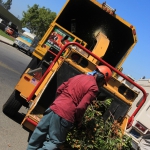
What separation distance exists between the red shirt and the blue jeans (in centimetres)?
9

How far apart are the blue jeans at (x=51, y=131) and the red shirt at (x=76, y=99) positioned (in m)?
0.09

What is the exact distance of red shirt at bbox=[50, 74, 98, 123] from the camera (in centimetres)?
409

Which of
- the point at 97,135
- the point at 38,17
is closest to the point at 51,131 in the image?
the point at 97,135

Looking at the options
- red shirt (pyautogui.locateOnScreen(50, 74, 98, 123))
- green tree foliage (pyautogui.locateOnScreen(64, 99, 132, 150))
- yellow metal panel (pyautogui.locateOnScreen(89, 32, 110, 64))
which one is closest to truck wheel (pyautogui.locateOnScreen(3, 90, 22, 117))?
green tree foliage (pyautogui.locateOnScreen(64, 99, 132, 150))

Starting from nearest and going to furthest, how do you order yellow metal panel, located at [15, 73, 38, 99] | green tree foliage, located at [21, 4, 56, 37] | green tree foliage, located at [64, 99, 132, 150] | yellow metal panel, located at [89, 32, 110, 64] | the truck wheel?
green tree foliage, located at [64, 99, 132, 150] < yellow metal panel, located at [15, 73, 38, 99] < the truck wheel < yellow metal panel, located at [89, 32, 110, 64] < green tree foliage, located at [21, 4, 56, 37]

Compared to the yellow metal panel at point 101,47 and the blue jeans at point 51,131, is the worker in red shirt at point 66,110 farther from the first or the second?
the yellow metal panel at point 101,47

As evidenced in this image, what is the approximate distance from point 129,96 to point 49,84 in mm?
1622

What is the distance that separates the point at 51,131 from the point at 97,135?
1.25 m

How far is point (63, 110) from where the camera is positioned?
13.5 ft

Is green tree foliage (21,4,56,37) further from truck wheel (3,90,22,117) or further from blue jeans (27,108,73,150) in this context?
blue jeans (27,108,73,150)

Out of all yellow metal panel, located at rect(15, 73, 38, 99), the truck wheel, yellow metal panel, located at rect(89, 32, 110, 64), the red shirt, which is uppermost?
yellow metal panel, located at rect(89, 32, 110, 64)

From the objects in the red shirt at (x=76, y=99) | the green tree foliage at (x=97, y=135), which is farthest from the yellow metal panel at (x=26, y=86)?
the red shirt at (x=76, y=99)

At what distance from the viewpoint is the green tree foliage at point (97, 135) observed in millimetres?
4883

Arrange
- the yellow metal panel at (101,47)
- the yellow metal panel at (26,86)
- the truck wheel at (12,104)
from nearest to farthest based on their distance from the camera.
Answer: the yellow metal panel at (26,86)
the truck wheel at (12,104)
the yellow metal panel at (101,47)
